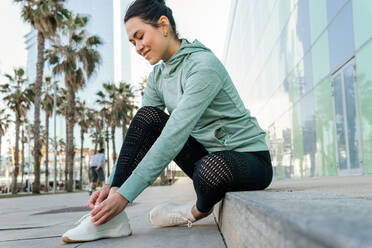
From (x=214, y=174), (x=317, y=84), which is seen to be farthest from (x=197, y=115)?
(x=317, y=84)

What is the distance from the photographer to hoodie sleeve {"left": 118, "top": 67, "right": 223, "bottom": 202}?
1416 millimetres

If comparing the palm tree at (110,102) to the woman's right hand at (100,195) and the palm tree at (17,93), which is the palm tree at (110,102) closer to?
the palm tree at (17,93)

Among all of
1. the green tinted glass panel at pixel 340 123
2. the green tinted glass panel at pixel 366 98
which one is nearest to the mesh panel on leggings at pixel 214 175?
the green tinted glass panel at pixel 366 98

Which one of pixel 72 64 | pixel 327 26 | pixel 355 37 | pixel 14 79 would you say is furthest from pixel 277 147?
pixel 14 79

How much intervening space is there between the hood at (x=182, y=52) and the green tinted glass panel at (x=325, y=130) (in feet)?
22.0

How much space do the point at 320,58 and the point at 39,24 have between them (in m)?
13.9

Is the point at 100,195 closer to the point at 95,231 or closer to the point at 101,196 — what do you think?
the point at 101,196

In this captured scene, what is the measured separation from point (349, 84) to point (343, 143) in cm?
118

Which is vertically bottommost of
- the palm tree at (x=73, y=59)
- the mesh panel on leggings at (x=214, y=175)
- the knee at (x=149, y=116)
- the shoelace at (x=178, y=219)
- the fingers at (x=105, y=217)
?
the shoelace at (x=178, y=219)

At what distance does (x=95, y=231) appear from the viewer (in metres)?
1.76

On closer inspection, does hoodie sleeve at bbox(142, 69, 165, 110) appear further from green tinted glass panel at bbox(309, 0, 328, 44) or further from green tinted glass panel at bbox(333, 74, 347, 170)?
green tinted glass panel at bbox(309, 0, 328, 44)

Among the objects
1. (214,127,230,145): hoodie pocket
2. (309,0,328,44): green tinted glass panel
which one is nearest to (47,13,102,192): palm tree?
(309,0,328,44): green tinted glass panel

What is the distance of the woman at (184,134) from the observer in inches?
57.4

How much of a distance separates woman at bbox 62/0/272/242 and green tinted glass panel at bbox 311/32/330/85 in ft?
23.2
